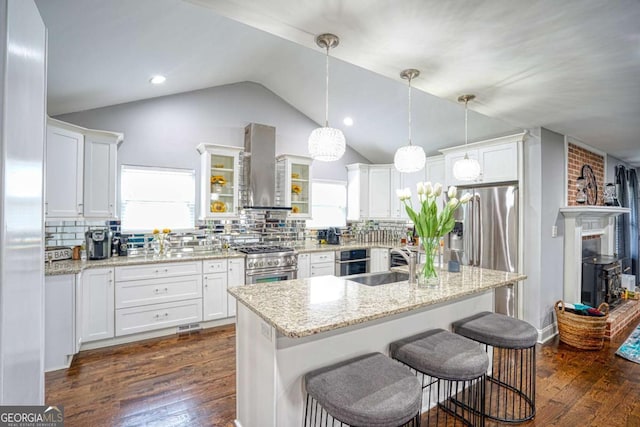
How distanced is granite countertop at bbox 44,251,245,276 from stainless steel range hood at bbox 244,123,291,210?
0.86m

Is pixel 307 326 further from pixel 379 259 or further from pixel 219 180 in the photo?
pixel 379 259

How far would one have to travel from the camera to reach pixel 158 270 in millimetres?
3445

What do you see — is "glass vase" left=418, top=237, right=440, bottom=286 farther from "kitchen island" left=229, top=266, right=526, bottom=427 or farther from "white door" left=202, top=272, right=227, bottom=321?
"white door" left=202, top=272, right=227, bottom=321

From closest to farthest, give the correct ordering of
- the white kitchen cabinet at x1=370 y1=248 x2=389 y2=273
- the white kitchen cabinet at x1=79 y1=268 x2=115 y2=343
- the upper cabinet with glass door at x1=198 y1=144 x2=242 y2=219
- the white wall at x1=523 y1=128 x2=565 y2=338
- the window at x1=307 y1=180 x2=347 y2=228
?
the white kitchen cabinet at x1=79 y1=268 x2=115 y2=343, the white wall at x1=523 y1=128 x2=565 y2=338, the upper cabinet with glass door at x1=198 y1=144 x2=242 y2=219, the white kitchen cabinet at x1=370 y1=248 x2=389 y2=273, the window at x1=307 y1=180 x2=347 y2=228

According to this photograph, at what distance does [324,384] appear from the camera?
1.44 meters

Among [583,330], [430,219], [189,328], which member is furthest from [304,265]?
[583,330]

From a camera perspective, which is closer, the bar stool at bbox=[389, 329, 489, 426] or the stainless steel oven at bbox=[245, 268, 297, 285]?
the bar stool at bbox=[389, 329, 489, 426]

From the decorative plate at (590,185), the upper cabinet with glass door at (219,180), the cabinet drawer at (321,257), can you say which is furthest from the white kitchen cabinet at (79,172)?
the decorative plate at (590,185)

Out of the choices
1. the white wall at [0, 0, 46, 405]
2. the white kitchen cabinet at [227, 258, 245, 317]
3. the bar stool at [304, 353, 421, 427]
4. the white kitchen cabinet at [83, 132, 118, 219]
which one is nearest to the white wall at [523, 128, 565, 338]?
the bar stool at [304, 353, 421, 427]

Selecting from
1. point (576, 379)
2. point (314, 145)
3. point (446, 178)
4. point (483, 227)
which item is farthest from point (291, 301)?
point (446, 178)

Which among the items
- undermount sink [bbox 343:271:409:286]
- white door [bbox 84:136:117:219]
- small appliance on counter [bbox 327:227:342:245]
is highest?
white door [bbox 84:136:117:219]

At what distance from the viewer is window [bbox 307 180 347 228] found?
18.0 feet

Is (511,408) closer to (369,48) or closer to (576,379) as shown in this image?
(576,379)

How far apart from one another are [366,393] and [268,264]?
2.91 m
